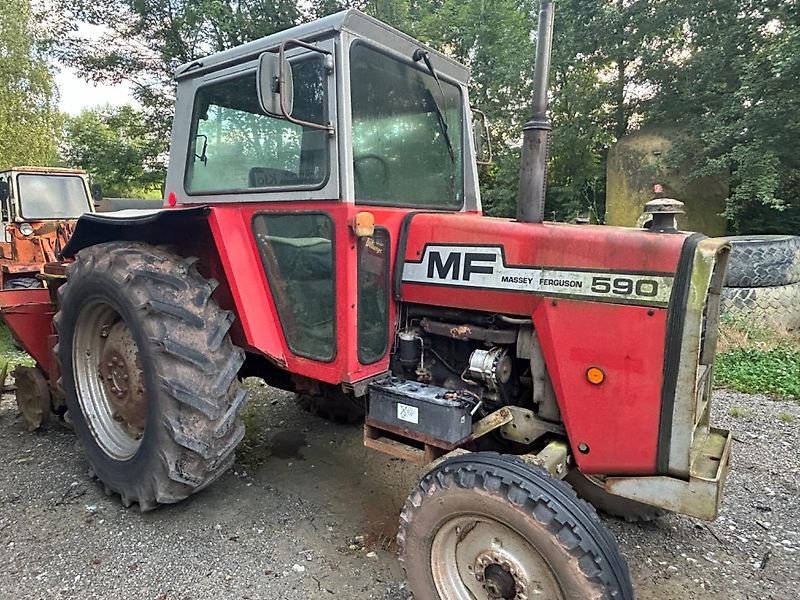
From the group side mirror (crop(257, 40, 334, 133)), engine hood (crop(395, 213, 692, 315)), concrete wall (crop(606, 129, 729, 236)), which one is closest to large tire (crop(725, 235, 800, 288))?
concrete wall (crop(606, 129, 729, 236))

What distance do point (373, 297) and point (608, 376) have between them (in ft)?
3.41

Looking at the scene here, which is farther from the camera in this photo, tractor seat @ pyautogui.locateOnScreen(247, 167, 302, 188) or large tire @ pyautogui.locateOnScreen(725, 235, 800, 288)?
large tire @ pyautogui.locateOnScreen(725, 235, 800, 288)

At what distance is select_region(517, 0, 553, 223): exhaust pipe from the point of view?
2.15 meters

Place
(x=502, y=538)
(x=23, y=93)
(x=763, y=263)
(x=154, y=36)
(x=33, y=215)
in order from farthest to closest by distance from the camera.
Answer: (x=23, y=93)
(x=154, y=36)
(x=33, y=215)
(x=763, y=263)
(x=502, y=538)

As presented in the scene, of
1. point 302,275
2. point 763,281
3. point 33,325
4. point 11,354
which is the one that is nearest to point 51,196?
point 11,354

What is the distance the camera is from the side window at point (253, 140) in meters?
2.31

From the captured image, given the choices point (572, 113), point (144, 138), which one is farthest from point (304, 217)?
point (144, 138)

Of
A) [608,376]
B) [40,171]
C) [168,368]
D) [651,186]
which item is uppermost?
[40,171]

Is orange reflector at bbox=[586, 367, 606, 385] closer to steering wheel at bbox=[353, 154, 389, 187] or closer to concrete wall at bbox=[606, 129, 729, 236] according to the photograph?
steering wheel at bbox=[353, 154, 389, 187]

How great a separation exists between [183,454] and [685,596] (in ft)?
7.22

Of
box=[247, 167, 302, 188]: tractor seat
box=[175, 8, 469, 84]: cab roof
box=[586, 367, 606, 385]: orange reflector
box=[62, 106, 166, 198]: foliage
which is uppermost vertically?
box=[62, 106, 166, 198]: foliage

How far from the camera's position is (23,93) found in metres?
14.0

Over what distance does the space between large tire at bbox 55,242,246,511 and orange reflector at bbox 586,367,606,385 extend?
1.52 m

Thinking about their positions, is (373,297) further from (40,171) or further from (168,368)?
(40,171)
